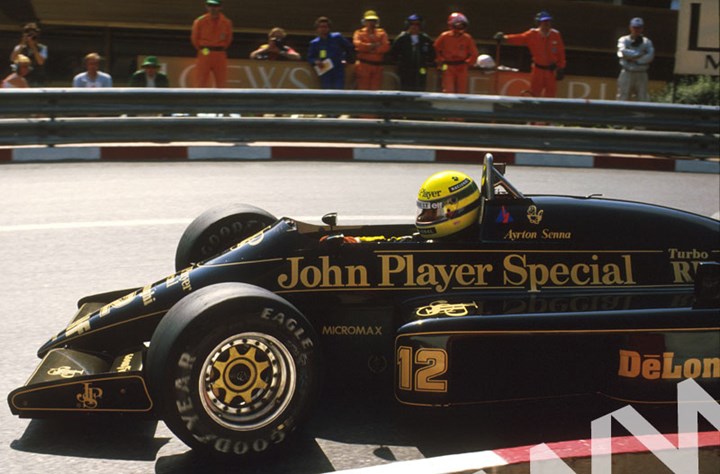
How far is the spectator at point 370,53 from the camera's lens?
13.4 metres

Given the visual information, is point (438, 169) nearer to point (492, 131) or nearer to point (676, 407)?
point (492, 131)

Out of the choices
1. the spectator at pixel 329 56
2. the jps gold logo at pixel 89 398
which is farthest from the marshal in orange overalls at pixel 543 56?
the jps gold logo at pixel 89 398

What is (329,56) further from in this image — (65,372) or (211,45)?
(65,372)

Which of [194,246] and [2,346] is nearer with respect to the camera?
[2,346]

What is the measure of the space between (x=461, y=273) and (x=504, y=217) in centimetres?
40

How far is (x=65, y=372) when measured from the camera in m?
4.54

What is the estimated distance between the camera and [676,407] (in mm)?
4547

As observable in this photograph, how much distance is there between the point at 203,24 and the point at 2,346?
316 inches

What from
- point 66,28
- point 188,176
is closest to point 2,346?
point 188,176

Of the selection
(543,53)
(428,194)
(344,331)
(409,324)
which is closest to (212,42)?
(543,53)

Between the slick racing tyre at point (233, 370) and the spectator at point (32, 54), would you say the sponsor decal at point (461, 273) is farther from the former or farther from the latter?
the spectator at point (32, 54)

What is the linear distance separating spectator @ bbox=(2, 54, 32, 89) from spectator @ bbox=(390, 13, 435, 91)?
452 centimetres

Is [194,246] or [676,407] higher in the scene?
[194,246]

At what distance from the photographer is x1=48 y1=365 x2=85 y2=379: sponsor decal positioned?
14.8 ft
